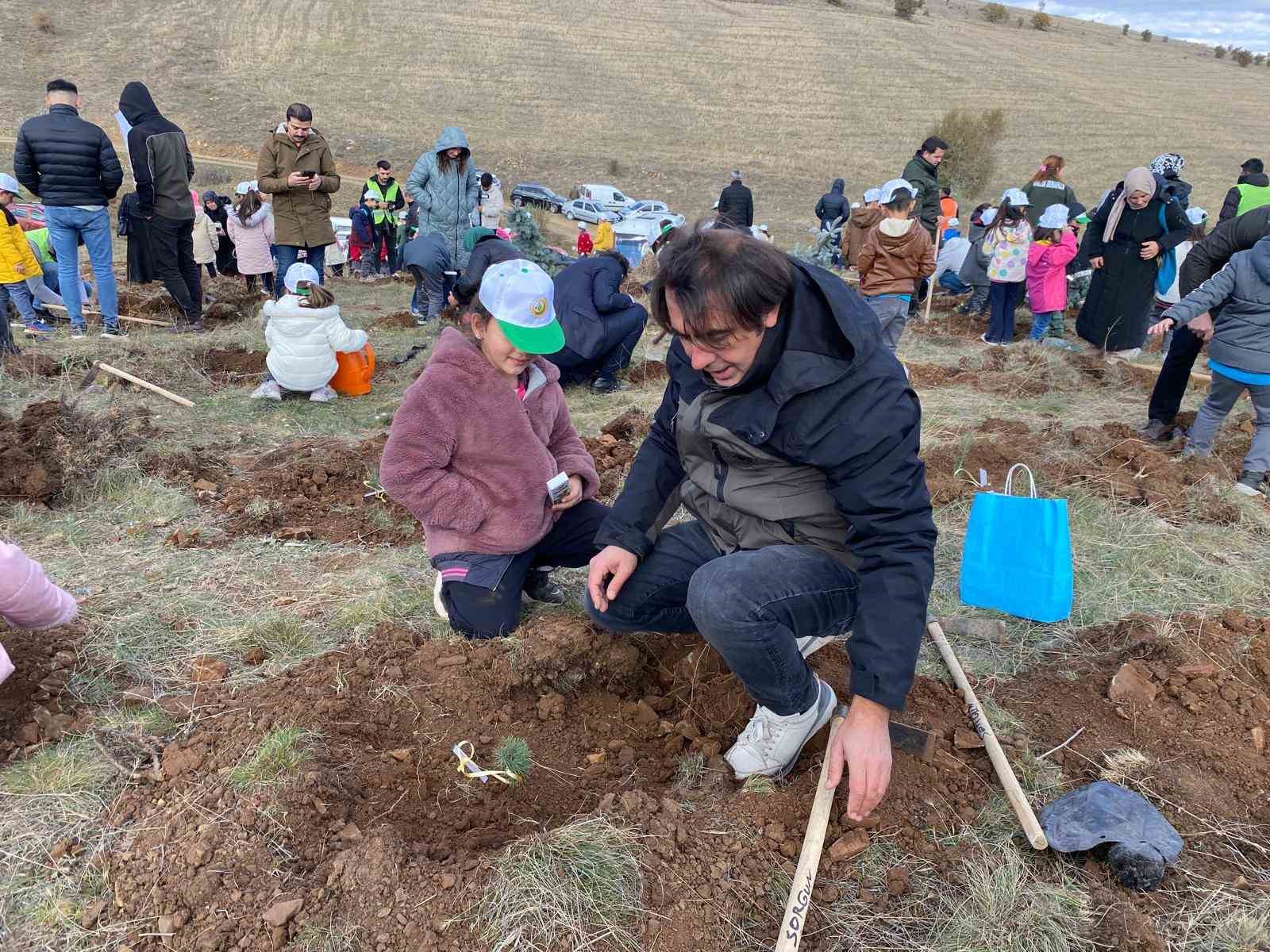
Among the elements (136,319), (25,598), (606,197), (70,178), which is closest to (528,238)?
(136,319)

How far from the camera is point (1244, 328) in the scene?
14.3ft

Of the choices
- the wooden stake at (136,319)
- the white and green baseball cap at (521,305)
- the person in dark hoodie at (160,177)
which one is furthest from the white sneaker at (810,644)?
the wooden stake at (136,319)

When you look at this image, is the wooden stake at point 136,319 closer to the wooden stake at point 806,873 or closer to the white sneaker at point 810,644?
the white sneaker at point 810,644

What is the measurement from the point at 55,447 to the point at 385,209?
28.6 ft

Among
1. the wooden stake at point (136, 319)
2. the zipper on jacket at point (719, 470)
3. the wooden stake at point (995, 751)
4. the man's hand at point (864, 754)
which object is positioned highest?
the zipper on jacket at point (719, 470)

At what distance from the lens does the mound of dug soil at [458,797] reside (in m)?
1.84

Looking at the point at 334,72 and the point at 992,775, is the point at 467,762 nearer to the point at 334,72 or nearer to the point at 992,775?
the point at 992,775

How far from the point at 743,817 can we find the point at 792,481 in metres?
0.89

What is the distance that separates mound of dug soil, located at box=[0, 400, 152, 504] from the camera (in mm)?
3996

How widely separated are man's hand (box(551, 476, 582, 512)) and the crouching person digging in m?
0.52

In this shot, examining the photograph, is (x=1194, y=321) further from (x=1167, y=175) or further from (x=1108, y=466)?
(x=1167, y=175)

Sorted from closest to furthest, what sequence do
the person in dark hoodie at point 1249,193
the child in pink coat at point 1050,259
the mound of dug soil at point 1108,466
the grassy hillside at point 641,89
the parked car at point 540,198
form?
the mound of dug soil at point 1108,466 → the person in dark hoodie at point 1249,193 → the child in pink coat at point 1050,259 → the parked car at point 540,198 → the grassy hillside at point 641,89

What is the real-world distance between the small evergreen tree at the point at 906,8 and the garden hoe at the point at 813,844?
59478 mm

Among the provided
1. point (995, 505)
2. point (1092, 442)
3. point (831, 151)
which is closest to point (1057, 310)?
point (1092, 442)
